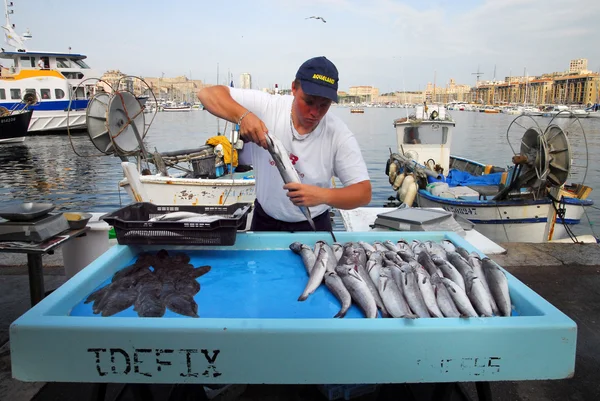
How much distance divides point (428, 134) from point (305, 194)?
14.1 meters

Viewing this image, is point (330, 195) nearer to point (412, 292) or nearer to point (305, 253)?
point (305, 253)

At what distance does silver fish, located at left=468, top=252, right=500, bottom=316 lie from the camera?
2.16m

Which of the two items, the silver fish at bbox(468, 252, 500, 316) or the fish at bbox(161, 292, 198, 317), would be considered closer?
the fish at bbox(161, 292, 198, 317)

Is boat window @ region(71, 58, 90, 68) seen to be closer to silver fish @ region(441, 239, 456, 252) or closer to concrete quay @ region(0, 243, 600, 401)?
concrete quay @ region(0, 243, 600, 401)

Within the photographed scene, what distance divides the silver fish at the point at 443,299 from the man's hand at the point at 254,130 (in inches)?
56.8

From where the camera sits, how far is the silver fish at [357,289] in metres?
2.13

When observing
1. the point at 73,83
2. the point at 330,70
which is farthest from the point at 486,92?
the point at 330,70

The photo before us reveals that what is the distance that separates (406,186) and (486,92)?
541ft

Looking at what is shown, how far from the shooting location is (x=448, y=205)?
11.1 m

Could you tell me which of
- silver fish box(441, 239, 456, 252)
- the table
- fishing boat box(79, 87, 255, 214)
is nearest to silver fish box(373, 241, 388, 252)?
silver fish box(441, 239, 456, 252)

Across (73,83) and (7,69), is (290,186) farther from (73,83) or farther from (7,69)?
(7,69)

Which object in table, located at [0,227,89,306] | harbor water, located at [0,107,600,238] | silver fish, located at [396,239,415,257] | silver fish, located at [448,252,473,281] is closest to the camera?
silver fish, located at [448,252,473,281]

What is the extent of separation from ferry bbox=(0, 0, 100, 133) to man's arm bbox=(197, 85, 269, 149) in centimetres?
3908

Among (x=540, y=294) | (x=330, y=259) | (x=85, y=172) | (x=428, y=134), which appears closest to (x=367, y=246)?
(x=330, y=259)
